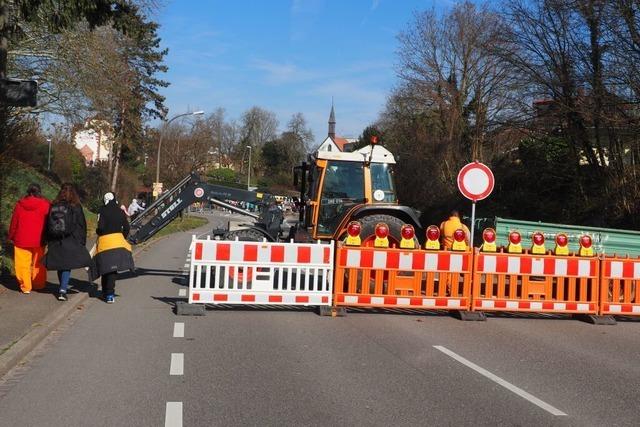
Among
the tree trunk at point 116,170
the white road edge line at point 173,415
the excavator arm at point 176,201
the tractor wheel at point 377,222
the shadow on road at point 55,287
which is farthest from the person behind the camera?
the tree trunk at point 116,170

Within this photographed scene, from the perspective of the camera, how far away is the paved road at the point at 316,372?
5551 millimetres

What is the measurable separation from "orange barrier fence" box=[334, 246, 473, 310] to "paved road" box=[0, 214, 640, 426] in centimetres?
32

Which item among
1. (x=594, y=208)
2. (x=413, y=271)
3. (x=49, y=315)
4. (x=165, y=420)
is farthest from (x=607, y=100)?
(x=165, y=420)

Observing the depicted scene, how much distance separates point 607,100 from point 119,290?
1414 centimetres

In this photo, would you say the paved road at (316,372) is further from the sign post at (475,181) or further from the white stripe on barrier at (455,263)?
the sign post at (475,181)

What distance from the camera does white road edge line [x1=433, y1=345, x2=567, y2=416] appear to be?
5.89 m

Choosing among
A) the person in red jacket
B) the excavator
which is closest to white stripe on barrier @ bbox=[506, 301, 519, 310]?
the excavator

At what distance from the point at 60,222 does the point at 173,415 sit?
610 centimetres

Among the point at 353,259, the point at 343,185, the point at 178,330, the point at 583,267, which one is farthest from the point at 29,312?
the point at 583,267

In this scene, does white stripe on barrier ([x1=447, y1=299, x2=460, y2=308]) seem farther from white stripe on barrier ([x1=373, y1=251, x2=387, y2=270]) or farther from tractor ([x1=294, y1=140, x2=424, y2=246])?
tractor ([x1=294, y1=140, x2=424, y2=246])

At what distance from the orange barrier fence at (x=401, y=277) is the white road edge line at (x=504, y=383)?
7.49 feet

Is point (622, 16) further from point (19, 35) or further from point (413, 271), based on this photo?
point (19, 35)

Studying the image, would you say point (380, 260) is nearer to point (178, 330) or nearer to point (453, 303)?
point (453, 303)

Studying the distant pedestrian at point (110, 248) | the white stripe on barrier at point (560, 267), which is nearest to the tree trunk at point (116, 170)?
the distant pedestrian at point (110, 248)
